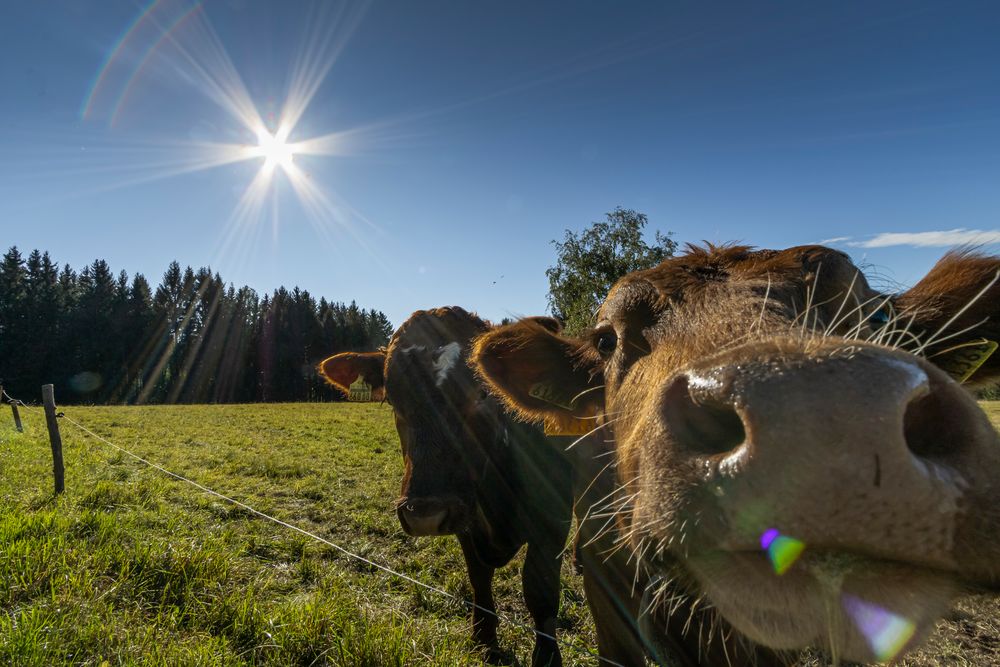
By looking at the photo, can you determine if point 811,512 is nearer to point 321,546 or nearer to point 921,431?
point 921,431

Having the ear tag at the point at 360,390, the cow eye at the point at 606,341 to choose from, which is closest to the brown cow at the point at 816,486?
the cow eye at the point at 606,341

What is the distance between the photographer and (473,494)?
12.7ft

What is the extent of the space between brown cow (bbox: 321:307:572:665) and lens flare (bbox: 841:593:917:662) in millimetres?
2793

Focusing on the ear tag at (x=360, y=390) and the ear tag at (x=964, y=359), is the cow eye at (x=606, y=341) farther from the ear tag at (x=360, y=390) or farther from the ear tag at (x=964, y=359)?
the ear tag at (x=360, y=390)

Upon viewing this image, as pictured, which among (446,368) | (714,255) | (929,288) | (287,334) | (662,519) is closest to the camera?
(662,519)

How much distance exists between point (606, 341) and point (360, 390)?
4021 mm

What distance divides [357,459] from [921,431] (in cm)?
1235

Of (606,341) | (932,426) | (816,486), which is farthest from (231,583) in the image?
(932,426)

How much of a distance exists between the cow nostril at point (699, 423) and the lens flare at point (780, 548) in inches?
8.3

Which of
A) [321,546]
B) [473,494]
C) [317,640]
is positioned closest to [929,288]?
[473,494]

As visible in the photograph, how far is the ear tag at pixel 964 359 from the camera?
1.96 metres

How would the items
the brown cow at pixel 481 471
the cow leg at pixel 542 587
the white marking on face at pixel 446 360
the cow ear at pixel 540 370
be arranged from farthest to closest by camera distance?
the white marking on face at pixel 446 360, the cow leg at pixel 542 587, the brown cow at pixel 481 471, the cow ear at pixel 540 370

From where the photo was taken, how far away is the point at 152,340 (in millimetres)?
66250

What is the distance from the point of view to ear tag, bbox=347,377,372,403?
5543 millimetres
